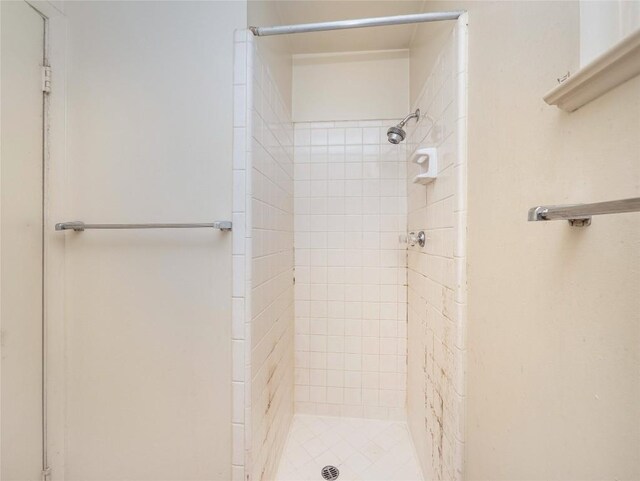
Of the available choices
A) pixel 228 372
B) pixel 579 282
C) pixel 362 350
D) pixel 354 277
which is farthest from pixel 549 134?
pixel 362 350

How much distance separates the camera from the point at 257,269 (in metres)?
1.12

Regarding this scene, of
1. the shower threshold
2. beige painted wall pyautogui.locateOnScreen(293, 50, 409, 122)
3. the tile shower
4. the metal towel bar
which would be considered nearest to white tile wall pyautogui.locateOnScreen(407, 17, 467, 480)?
the tile shower

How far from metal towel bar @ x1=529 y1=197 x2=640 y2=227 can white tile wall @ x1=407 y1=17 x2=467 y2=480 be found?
50cm

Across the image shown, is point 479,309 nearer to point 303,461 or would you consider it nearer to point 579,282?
point 579,282

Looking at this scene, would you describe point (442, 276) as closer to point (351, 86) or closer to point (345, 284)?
point (345, 284)

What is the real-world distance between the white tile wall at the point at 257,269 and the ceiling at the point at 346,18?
55 cm

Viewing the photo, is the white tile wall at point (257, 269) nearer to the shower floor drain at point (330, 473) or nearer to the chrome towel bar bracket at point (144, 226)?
the chrome towel bar bracket at point (144, 226)

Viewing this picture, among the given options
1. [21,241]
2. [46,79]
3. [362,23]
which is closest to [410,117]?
[362,23]

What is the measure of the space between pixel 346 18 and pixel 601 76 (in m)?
1.64

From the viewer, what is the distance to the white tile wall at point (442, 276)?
988 millimetres

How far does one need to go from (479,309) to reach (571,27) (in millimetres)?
765

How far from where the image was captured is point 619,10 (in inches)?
18.6

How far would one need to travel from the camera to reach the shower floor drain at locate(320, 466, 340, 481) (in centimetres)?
140

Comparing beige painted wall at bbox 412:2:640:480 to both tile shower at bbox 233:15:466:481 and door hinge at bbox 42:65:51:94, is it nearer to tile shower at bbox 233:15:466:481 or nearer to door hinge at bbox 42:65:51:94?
tile shower at bbox 233:15:466:481
